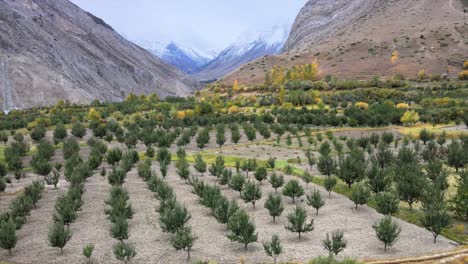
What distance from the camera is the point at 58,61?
12800cm

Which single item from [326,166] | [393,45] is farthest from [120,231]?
[393,45]

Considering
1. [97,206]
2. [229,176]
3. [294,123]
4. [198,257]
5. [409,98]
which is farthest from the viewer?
[409,98]

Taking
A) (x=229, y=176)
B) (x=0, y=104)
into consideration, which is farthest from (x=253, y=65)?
(x=229, y=176)

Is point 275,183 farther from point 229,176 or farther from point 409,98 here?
point 409,98

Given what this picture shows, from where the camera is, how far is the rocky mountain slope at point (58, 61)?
108 meters

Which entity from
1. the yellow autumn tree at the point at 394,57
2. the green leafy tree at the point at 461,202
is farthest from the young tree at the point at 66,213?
the yellow autumn tree at the point at 394,57

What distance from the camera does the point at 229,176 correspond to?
2522cm

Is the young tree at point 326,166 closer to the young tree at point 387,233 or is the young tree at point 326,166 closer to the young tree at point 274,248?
the young tree at point 387,233

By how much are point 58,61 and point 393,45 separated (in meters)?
90.7

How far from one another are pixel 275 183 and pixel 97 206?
9.03 meters

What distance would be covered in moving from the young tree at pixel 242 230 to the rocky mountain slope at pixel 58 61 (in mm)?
98086

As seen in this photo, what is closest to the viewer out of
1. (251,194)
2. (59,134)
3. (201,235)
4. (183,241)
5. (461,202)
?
(183,241)

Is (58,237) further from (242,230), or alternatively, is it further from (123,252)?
(242,230)

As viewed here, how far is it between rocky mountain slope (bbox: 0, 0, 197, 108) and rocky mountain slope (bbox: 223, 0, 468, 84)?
42.2 m
